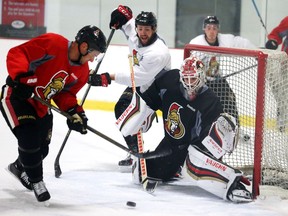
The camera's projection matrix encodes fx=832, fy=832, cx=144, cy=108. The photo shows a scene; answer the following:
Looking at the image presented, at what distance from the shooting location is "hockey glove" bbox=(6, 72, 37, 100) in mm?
3496

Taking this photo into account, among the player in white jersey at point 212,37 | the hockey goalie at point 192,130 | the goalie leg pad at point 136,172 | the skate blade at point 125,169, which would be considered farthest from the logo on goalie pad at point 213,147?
the player in white jersey at point 212,37

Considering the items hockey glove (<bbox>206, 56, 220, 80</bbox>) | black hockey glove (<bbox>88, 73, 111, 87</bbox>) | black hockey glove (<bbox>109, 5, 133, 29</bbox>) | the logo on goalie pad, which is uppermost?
black hockey glove (<bbox>109, 5, 133, 29</bbox>)

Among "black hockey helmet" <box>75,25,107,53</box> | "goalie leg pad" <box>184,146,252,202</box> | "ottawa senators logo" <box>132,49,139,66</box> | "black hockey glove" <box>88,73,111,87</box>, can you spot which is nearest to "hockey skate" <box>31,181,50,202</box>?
"black hockey helmet" <box>75,25,107,53</box>

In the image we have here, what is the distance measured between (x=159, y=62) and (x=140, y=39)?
199 mm

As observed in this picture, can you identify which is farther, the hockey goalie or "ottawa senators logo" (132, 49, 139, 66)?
"ottawa senators logo" (132, 49, 139, 66)

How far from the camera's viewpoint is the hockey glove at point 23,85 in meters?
3.50

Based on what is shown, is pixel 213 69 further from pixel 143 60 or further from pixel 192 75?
pixel 192 75

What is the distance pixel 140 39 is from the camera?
463 centimetres

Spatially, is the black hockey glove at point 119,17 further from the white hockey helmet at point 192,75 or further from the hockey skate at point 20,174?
the hockey skate at point 20,174

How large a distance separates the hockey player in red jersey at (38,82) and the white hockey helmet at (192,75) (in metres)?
0.47

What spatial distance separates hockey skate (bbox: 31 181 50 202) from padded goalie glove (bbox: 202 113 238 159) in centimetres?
83

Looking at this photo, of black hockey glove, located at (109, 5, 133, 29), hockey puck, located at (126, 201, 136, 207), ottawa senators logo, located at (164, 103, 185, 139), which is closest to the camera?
hockey puck, located at (126, 201, 136, 207)

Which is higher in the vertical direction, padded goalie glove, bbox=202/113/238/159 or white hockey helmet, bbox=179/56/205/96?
white hockey helmet, bbox=179/56/205/96

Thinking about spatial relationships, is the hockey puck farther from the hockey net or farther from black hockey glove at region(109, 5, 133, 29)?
black hockey glove at region(109, 5, 133, 29)
